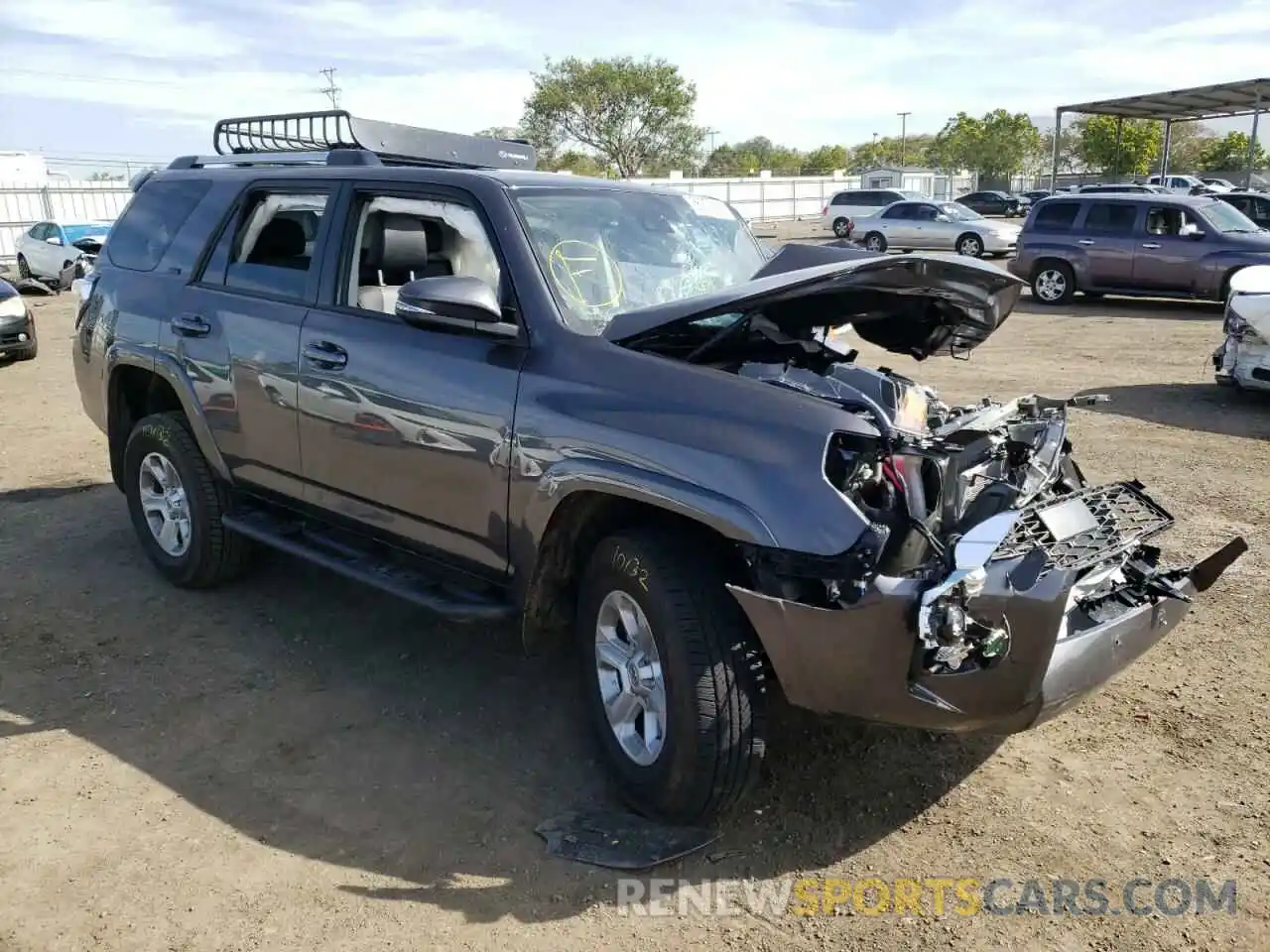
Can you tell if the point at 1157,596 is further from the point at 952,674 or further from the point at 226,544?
the point at 226,544

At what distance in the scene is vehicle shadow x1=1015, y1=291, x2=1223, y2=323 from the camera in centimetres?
1614

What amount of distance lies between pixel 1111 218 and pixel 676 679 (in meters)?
16.1

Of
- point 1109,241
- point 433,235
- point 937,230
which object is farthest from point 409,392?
point 937,230

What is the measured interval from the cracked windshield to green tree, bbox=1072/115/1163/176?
2541 inches

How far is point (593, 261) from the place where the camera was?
3965mm

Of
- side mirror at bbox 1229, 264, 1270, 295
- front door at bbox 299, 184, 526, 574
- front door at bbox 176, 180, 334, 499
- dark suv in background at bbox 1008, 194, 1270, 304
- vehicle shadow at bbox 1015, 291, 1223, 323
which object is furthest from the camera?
vehicle shadow at bbox 1015, 291, 1223, 323

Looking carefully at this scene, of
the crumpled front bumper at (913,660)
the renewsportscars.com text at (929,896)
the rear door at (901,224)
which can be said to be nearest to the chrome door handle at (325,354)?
the crumpled front bumper at (913,660)

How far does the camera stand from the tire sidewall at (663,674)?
309 centimetres

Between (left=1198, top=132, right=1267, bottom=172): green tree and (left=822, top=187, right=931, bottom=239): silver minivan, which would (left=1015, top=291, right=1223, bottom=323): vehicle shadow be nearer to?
(left=822, top=187, right=931, bottom=239): silver minivan

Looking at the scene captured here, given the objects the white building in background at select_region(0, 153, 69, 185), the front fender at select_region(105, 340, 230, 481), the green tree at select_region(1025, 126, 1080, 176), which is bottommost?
the front fender at select_region(105, 340, 230, 481)

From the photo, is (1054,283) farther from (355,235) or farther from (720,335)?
(720,335)

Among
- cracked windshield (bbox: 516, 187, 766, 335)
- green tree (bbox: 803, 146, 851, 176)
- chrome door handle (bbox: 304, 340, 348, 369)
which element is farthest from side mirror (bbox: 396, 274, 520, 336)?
green tree (bbox: 803, 146, 851, 176)

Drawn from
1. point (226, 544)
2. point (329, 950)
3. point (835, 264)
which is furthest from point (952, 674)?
point (226, 544)

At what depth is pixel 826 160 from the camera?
10000cm
